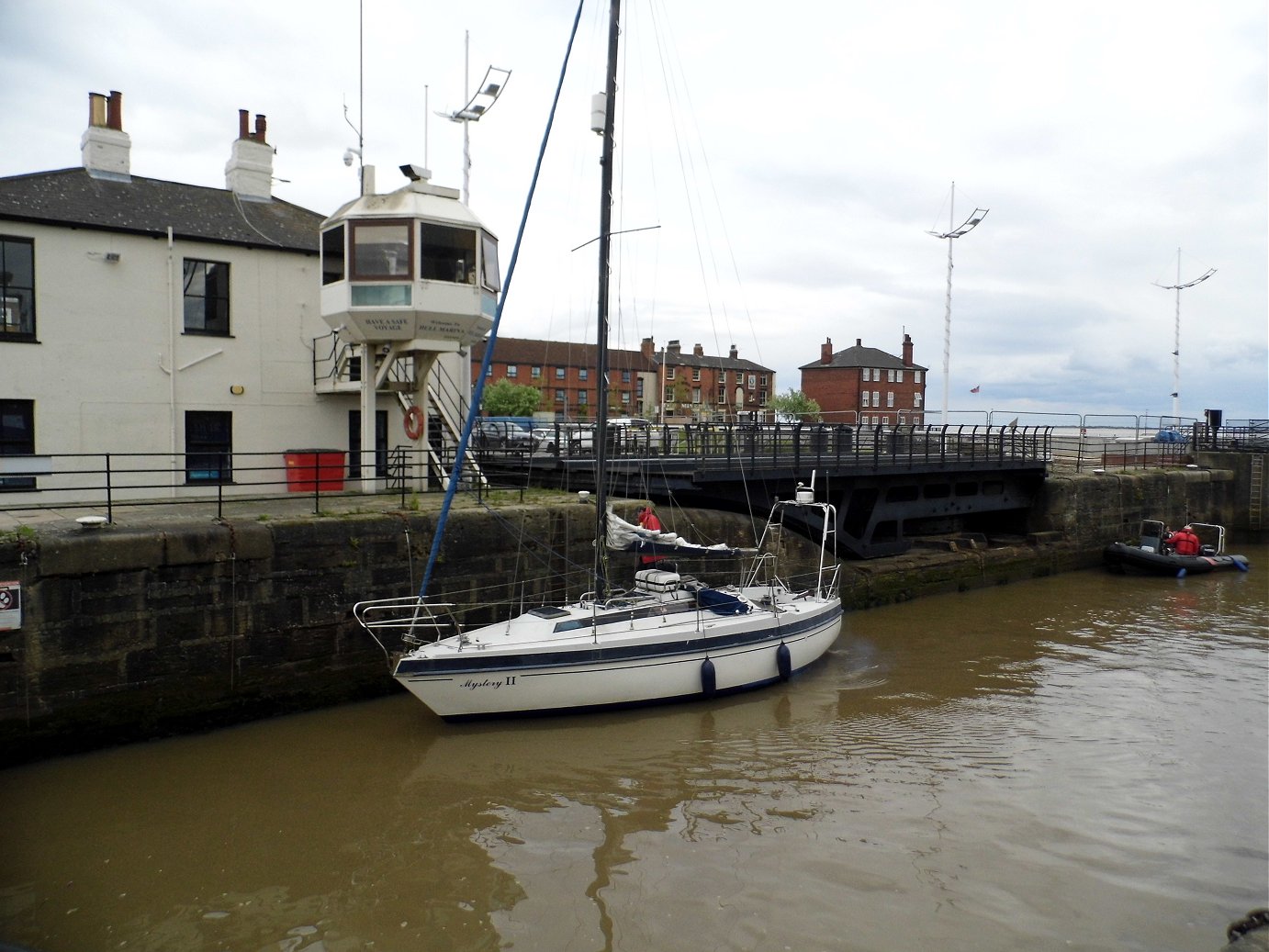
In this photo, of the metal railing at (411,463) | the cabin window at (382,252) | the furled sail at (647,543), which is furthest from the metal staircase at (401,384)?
the furled sail at (647,543)

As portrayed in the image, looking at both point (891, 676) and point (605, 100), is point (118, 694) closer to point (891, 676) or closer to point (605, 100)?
point (605, 100)

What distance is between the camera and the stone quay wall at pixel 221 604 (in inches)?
388

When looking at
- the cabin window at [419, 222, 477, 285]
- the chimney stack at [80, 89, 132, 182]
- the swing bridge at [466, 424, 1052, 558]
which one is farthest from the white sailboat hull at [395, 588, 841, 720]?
the chimney stack at [80, 89, 132, 182]

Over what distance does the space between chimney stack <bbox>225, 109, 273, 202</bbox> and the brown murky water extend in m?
12.5

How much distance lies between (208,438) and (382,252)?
17.0ft

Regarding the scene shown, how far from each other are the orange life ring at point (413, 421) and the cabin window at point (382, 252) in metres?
2.57

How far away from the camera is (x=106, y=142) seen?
16938 mm

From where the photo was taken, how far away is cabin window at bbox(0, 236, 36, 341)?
47.8 ft

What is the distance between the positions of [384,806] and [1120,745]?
9.39 meters

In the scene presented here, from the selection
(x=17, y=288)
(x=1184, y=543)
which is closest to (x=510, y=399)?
(x=1184, y=543)

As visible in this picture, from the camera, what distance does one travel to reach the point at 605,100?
13.3 m

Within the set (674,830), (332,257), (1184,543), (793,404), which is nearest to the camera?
(674,830)

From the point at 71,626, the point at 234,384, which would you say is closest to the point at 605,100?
the point at 234,384

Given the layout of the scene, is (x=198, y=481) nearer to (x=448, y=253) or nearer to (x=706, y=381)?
(x=448, y=253)
